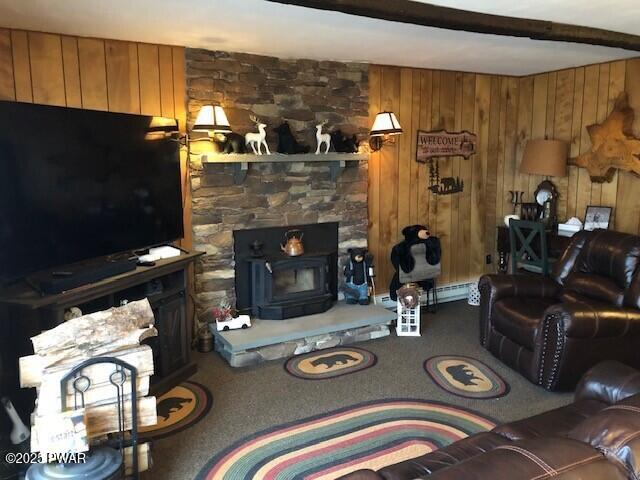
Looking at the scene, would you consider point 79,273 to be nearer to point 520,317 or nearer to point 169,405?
point 169,405

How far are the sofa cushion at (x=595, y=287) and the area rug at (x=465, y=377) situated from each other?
2.81 ft

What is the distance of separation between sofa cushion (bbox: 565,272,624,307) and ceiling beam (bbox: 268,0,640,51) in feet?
5.23

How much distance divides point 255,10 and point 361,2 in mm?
702

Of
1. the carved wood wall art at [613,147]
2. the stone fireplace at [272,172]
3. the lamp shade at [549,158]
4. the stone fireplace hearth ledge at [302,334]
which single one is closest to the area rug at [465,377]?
the stone fireplace hearth ledge at [302,334]

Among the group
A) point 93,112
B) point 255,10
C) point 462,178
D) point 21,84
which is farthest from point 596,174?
point 21,84

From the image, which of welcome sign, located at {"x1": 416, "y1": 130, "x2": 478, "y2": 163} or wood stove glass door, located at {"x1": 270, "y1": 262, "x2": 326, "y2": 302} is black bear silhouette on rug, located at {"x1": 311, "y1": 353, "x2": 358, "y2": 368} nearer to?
wood stove glass door, located at {"x1": 270, "y1": 262, "x2": 326, "y2": 302}

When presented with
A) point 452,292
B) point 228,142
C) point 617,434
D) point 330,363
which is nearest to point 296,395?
point 330,363

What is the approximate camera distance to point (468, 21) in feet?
9.48

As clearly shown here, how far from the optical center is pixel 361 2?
2.51 metres

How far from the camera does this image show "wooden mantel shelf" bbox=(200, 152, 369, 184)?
12.8ft

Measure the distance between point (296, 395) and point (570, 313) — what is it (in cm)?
176

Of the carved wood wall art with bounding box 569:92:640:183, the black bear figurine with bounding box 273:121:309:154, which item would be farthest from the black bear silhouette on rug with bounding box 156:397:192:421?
the carved wood wall art with bounding box 569:92:640:183

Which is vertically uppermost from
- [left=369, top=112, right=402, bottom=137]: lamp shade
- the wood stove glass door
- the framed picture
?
[left=369, top=112, right=402, bottom=137]: lamp shade

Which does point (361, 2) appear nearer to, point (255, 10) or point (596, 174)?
point (255, 10)
